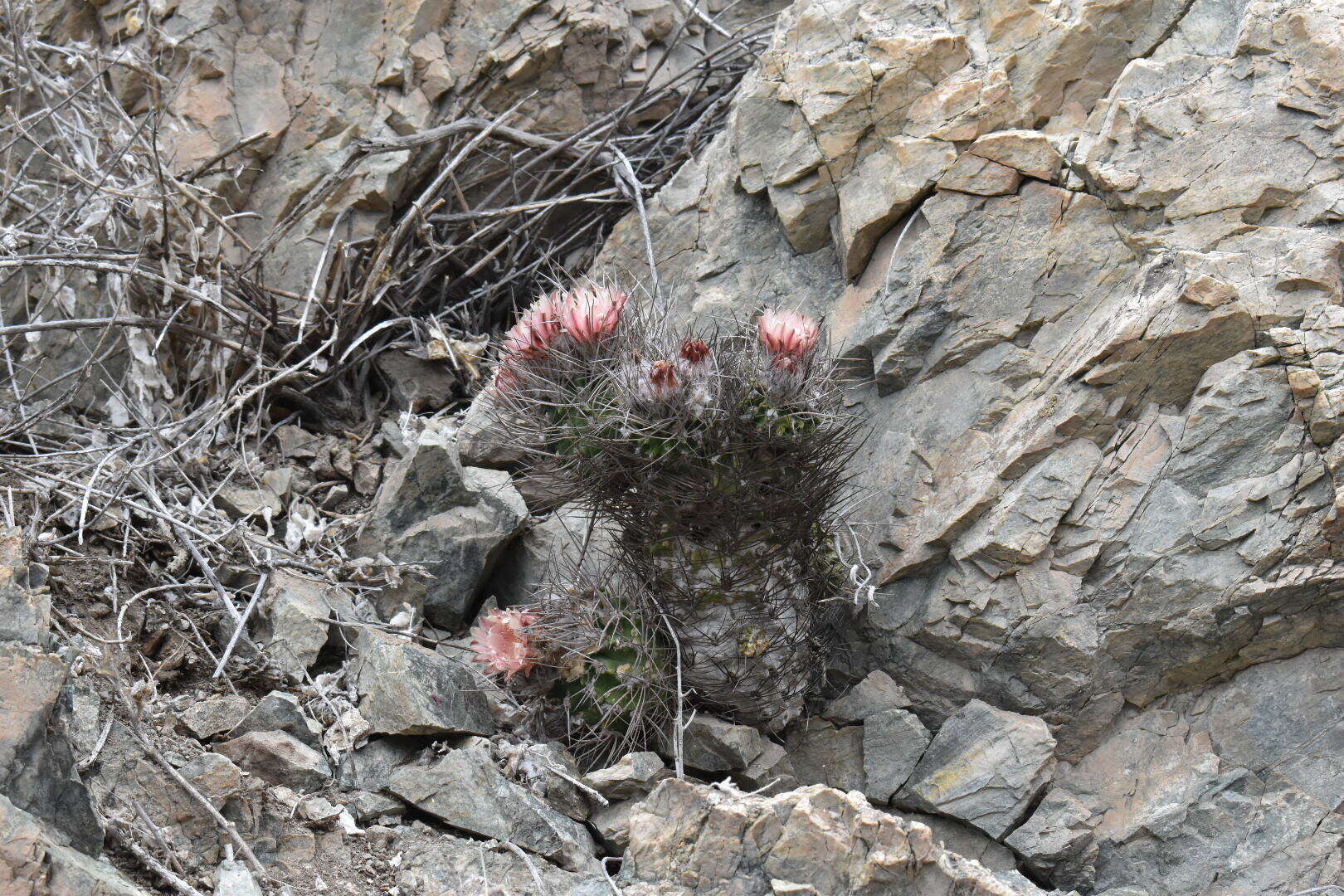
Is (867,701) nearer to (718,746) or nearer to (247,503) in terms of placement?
(718,746)

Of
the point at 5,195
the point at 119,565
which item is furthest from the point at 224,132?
the point at 119,565

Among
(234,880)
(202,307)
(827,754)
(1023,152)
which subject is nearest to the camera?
(234,880)

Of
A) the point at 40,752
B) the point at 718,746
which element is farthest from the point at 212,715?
the point at 718,746

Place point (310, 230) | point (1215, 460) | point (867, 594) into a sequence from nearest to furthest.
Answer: point (1215, 460) < point (867, 594) < point (310, 230)

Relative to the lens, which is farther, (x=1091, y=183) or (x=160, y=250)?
(x=160, y=250)

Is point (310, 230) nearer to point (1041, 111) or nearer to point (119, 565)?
point (119, 565)

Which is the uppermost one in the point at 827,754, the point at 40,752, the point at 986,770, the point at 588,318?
the point at 588,318
